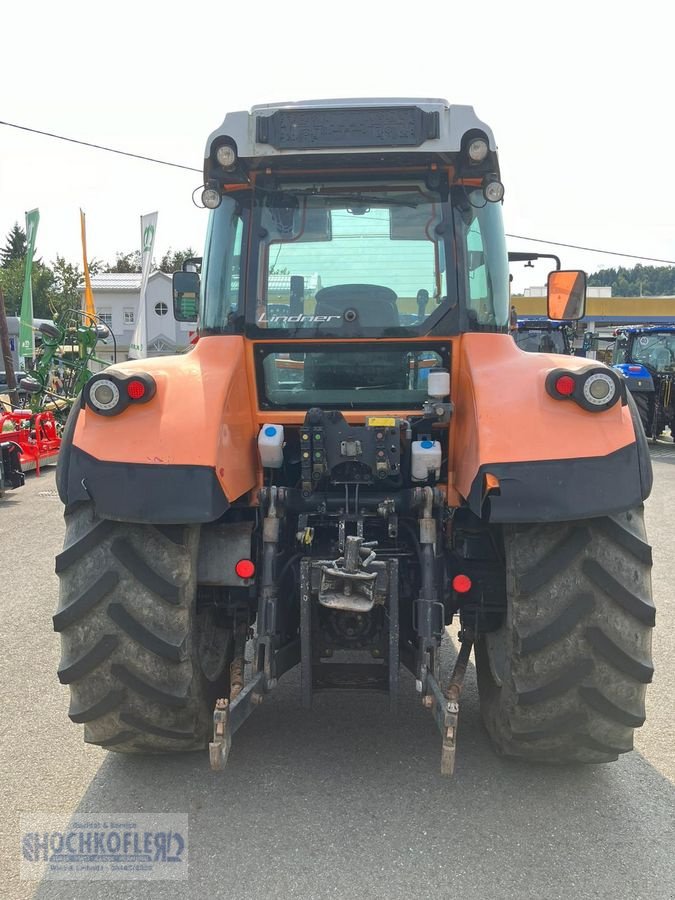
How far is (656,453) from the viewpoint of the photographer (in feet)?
Answer: 55.1

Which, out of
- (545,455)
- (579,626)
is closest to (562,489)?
(545,455)

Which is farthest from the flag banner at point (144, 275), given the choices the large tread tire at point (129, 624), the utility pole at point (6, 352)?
the large tread tire at point (129, 624)

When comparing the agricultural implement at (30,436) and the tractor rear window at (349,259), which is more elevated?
the tractor rear window at (349,259)

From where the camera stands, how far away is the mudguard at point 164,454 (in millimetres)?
3023

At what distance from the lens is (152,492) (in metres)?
3.03

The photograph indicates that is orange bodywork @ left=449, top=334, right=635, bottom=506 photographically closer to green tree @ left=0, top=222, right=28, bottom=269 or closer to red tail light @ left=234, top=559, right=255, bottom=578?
red tail light @ left=234, top=559, right=255, bottom=578

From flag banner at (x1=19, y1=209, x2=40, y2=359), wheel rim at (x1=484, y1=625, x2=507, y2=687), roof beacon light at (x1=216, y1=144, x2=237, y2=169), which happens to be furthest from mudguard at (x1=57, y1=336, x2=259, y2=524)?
flag banner at (x1=19, y1=209, x2=40, y2=359)

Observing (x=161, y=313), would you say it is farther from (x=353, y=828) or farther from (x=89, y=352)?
(x=353, y=828)

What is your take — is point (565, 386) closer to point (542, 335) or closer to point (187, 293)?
point (187, 293)

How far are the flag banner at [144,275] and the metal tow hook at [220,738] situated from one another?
17049mm

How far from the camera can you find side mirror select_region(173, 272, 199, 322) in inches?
178

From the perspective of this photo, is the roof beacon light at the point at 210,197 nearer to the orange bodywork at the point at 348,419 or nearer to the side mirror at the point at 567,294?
the orange bodywork at the point at 348,419

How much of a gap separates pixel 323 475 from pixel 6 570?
477 centimetres

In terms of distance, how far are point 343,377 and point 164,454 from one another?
1013 mm
